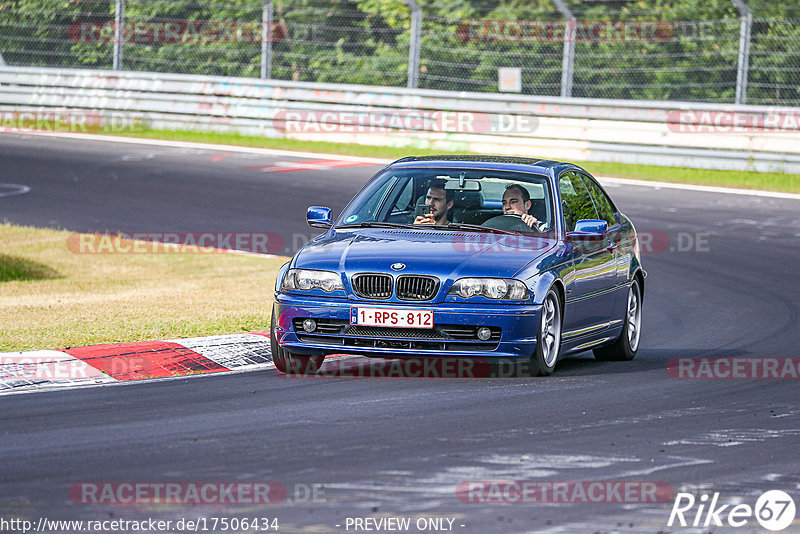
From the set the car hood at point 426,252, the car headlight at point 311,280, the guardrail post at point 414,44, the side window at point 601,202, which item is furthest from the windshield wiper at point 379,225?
the guardrail post at point 414,44

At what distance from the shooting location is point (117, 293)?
13555mm

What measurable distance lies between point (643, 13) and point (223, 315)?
13.7m

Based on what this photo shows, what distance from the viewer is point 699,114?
22.5 meters

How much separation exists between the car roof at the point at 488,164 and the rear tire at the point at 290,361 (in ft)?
5.74

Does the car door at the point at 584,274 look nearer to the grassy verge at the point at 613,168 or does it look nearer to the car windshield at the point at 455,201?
the car windshield at the point at 455,201

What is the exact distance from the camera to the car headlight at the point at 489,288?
8.78 m

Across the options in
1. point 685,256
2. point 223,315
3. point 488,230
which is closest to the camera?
point 488,230

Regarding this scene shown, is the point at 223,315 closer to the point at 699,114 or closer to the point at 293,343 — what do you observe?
→ the point at 293,343

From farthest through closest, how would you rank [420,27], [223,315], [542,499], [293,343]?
1. [420,27]
2. [223,315]
3. [293,343]
4. [542,499]

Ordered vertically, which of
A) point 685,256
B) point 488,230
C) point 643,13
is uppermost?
point 643,13

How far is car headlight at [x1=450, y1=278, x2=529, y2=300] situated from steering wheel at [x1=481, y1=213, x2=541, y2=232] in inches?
39.6

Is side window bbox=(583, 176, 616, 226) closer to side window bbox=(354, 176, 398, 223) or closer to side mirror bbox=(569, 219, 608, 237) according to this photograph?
side mirror bbox=(569, 219, 608, 237)

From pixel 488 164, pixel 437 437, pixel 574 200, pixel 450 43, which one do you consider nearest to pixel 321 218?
pixel 488 164

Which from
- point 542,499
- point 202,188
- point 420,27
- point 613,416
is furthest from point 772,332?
point 420,27
